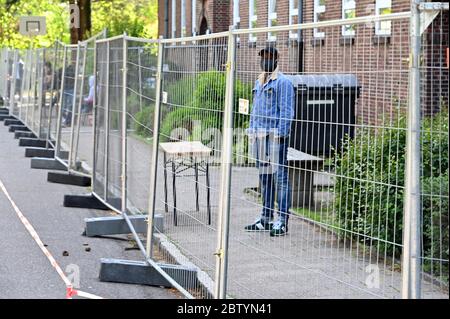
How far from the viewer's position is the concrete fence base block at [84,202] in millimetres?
14023

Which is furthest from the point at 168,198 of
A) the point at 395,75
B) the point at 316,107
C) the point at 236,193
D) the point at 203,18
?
the point at 203,18

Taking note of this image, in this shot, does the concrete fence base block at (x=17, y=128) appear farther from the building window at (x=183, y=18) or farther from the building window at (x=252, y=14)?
the building window at (x=183, y=18)

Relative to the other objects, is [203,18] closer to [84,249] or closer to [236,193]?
[84,249]

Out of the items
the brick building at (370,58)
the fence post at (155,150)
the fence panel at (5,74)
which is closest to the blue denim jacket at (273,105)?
the brick building at (370,58)

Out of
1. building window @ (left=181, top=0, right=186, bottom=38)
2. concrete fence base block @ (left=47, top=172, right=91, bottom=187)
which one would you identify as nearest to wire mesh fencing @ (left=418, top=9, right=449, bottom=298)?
concrete fence base block @ (left=47, top=172, right=91, bottom=187)

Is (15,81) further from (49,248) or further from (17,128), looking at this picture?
(49,248)

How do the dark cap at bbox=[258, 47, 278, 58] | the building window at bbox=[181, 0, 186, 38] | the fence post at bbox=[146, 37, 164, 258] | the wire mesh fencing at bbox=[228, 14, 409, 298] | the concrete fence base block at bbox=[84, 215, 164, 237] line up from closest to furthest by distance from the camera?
the wire mesh fencing at bbox=[228, 14, 409, 298] → the dark cap at bbox=[258, 47, 278, 58] → the fence post at bbox=[146, 37, 164, 258] → the concrete fence base block at bbox=[84, 215, 164, 237] → the building window at bbox=[181, 0, 186, 38]

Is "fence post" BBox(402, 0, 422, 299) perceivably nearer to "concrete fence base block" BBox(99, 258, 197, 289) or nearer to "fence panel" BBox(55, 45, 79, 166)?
"concrete fence base block" BBox(99, 258, 197, 289)

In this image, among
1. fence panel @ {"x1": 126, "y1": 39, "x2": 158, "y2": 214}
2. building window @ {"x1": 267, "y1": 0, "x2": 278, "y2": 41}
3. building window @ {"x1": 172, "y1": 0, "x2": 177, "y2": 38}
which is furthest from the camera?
building window @ {"x1": 172, "y1": 0, "x2": 177, "y2": 38}

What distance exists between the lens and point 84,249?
11133 millimetres

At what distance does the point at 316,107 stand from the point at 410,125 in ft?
4.00

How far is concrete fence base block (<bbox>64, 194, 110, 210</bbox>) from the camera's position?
14023mm

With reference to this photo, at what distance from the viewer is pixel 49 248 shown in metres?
11.2
